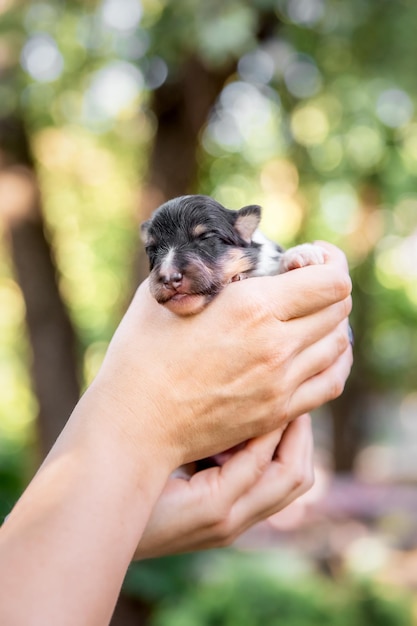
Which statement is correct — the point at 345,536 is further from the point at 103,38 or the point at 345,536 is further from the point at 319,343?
the point at 319,343

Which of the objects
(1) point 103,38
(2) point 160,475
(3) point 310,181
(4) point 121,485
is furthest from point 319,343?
(3) point 310,181

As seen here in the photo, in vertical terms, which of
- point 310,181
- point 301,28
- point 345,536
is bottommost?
point 345,536

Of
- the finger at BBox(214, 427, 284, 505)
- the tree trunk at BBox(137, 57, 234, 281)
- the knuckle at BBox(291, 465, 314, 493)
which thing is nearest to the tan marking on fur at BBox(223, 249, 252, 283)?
the finger at BBox(214, 427, 284, 505)

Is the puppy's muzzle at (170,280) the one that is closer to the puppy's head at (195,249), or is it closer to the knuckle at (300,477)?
the puppy's head at (195,249)

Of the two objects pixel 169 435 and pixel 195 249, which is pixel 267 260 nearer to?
pixel 195 249

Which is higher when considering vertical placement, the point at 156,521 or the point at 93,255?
the point at 156,521

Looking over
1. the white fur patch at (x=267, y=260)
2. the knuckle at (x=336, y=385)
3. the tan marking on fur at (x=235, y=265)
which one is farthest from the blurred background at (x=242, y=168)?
the knuckle at (x=336, y=385)
